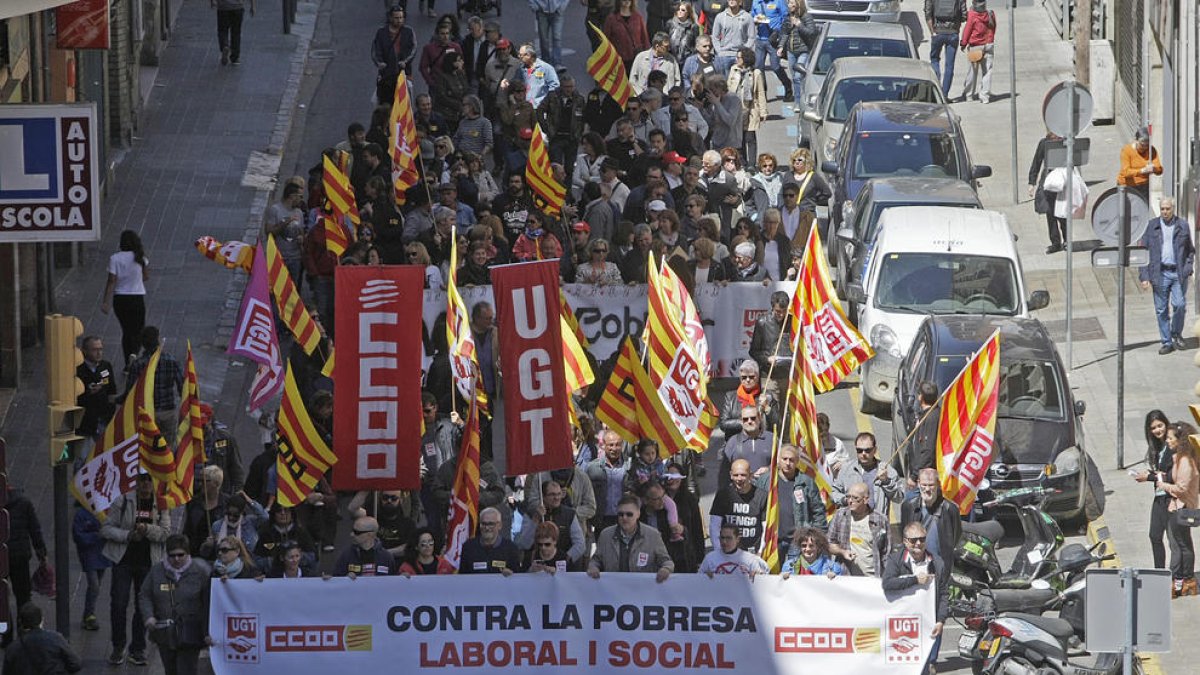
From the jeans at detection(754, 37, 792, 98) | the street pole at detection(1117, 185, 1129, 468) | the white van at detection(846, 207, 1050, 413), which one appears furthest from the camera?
the jeans at detection(754, 37, 792, 98)

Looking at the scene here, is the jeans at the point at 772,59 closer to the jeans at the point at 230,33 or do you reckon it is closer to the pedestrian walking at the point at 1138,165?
the pedestrian walking at the point at 1138,165

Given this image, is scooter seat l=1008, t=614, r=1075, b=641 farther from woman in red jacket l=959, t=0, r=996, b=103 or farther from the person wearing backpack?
woman in red jacket l=959, t=0, r=996, b=103

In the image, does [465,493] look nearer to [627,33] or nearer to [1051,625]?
[1051,625]

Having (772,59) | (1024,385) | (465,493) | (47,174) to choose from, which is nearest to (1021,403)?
(1024,385)

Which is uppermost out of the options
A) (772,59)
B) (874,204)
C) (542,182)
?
(772,59)

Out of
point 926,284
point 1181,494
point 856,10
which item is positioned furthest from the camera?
point 856,10

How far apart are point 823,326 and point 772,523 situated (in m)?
3.29

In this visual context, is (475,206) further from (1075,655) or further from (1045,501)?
(1075,655)

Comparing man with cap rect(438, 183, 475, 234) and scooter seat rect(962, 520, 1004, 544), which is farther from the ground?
man with cap rect(438, 183, 475, 234)

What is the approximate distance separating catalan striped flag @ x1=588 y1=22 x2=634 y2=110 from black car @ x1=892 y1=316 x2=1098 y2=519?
804 centimetres

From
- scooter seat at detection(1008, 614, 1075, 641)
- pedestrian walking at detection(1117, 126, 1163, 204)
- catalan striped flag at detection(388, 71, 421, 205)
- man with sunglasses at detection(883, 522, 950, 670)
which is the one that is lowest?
scooter seat at detection(1008, 614, 1075, 641)

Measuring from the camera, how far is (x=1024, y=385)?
2320 centimetres

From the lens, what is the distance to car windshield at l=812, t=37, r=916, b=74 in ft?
120

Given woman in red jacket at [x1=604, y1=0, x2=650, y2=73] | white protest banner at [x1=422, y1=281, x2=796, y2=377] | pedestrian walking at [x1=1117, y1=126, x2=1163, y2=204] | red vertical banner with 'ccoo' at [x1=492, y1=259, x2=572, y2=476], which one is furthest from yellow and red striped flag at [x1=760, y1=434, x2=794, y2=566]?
woman in red jacket at [x1=604, y1=0, x2=650, y2=73]
